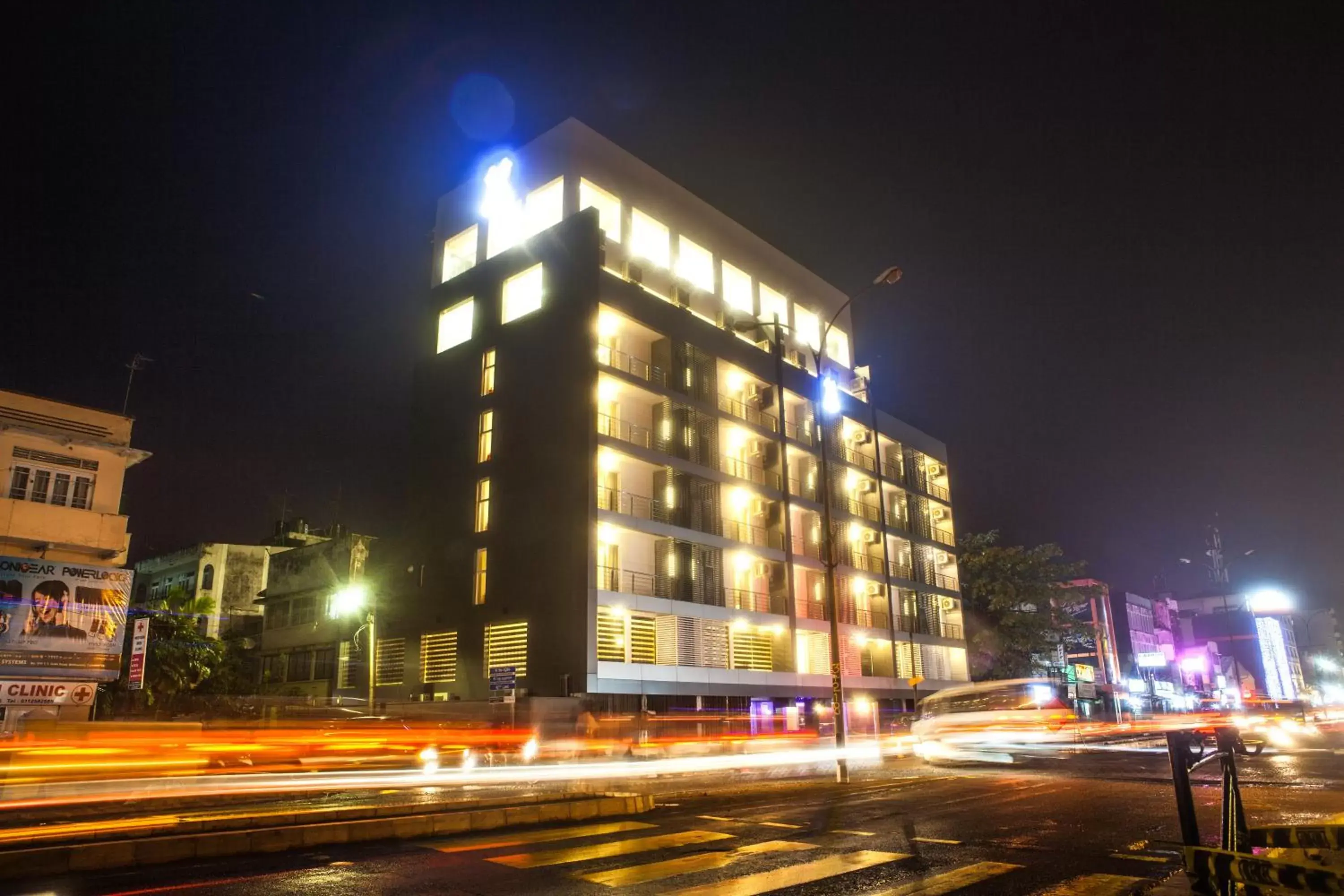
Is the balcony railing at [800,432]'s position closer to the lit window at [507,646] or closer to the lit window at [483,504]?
the lit window at [483,504]

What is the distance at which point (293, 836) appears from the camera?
9.71 m

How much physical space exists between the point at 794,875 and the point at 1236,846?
11.5ft

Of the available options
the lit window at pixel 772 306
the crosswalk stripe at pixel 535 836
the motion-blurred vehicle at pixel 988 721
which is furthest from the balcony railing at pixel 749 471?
the crosswalk stripe at pixel 535 836

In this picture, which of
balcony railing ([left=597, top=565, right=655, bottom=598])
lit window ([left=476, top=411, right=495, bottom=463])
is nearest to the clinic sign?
lit window ([left=476, top=411, right=495, bottom=463])

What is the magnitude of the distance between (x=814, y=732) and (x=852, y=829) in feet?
75.6

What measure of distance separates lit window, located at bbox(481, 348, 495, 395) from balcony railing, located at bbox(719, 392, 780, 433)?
33.1 ft

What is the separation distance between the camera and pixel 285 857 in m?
9.11

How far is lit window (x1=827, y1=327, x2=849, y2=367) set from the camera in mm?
52750

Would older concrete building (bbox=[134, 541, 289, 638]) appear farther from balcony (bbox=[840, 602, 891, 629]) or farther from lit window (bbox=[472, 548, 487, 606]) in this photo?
balcony (bbox=[840, 602, 891, 629])

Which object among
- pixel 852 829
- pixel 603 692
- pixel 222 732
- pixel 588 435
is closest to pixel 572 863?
pixel 852 829

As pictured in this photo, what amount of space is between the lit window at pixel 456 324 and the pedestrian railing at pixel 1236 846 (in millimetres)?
35522

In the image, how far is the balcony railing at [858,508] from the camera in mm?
46250

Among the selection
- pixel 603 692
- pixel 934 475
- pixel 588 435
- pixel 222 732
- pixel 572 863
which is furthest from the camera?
pixel 934 475

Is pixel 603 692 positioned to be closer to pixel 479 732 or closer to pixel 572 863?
pixel 479 732
